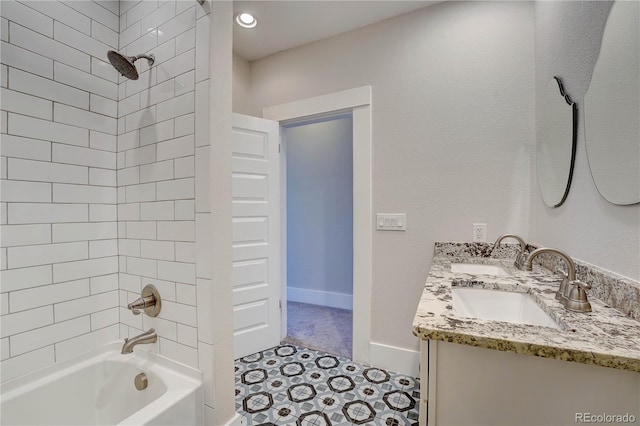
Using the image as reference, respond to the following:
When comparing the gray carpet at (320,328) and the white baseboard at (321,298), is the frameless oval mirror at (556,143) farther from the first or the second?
the white baseboard at (321,298)

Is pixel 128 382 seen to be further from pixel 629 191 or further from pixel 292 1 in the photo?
pixel 292 1

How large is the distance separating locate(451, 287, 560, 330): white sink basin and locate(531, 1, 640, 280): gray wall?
304 millimetres

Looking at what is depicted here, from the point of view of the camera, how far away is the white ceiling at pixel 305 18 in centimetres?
194

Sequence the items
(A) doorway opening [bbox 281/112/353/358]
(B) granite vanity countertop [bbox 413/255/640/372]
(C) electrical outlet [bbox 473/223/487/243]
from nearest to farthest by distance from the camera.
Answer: (B) granite vanity countertop [bbox 413/255/640/372], (C) electrical outlet [bbox 473/223/487/243], (A) doorway opening [bbox 281/112/353/358]

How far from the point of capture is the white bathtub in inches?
43.7

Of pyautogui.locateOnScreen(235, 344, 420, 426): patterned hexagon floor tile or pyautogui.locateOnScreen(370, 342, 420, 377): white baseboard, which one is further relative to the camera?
pyautogui.locateOnScreen(370, 342, 420, 377): white baseboard

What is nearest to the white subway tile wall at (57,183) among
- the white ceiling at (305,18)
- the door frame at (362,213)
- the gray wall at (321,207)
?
the white ceiling at (305,18)

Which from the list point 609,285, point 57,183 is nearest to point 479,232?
point 609,285

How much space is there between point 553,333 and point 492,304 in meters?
0.46

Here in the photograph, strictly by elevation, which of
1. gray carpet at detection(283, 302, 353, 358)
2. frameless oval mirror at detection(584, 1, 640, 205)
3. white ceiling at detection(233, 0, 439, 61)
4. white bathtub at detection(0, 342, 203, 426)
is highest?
white ceiling at detection(233, 0, 439, 61)

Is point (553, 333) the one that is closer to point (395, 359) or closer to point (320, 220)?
point (395, 359)

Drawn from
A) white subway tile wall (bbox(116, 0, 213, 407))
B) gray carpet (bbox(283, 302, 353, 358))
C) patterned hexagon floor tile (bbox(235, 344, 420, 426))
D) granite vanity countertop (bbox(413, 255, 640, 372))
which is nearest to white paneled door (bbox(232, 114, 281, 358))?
patterned hexagon floor tile (bbox(235, 344, 420, 426))

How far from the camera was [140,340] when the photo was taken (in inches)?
50.3

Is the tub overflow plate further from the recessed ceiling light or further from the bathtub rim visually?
the recessed ceiling light
